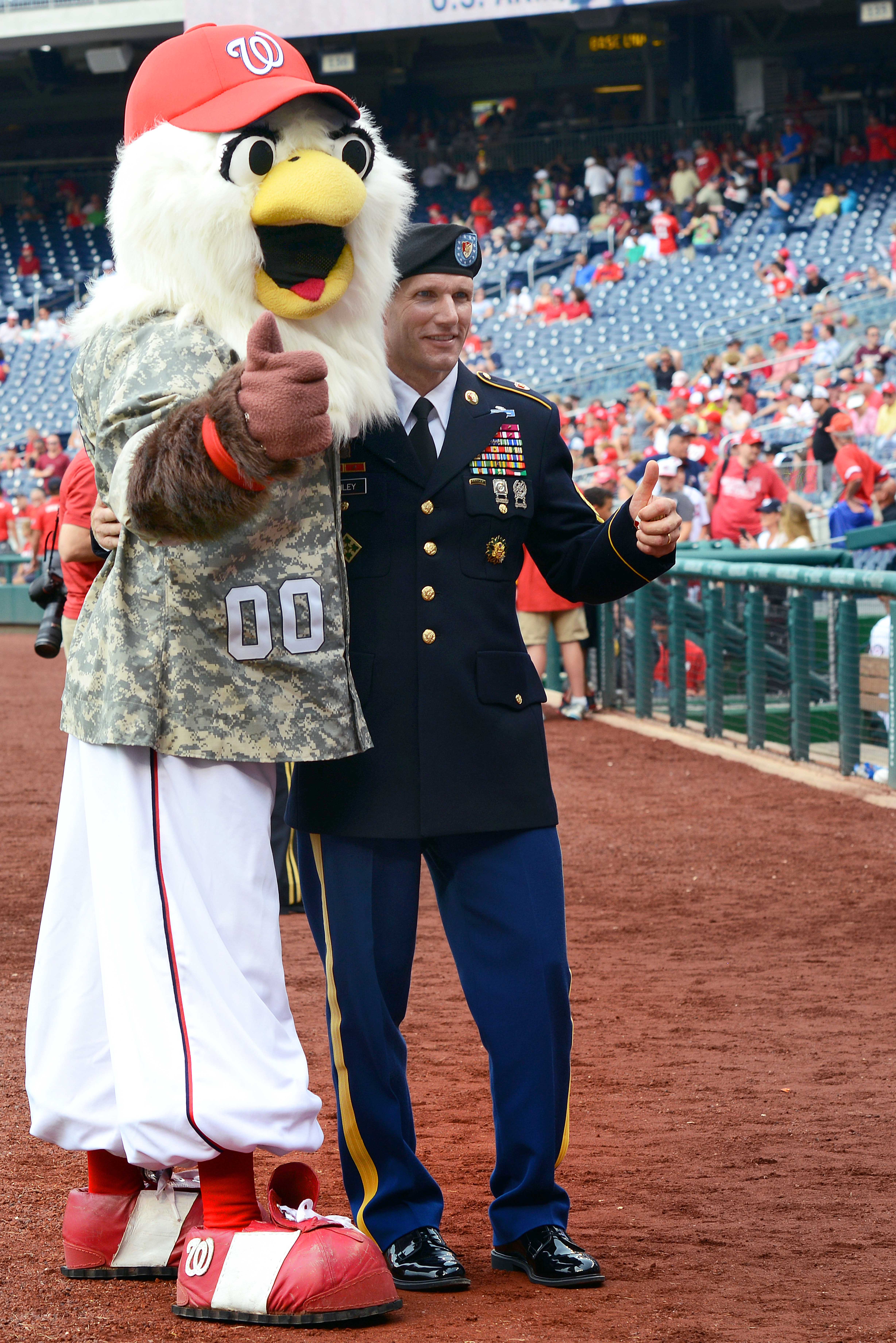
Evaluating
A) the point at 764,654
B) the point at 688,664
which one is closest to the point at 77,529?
the point at 764,654

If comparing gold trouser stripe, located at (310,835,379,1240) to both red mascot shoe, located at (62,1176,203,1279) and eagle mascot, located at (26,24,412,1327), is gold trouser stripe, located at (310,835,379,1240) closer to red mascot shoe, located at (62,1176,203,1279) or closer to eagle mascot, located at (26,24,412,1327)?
eagle mascot, located at (26,24,412,1327)

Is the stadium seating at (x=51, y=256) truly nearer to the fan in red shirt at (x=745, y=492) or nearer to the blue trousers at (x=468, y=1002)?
the fan in red shirt at (x=745, y=492)

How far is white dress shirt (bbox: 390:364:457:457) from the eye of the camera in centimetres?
290

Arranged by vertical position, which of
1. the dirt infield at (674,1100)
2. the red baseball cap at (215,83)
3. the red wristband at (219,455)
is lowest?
the dirt infield at (674,1100)

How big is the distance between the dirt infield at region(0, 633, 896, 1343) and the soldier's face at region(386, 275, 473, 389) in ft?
5.29

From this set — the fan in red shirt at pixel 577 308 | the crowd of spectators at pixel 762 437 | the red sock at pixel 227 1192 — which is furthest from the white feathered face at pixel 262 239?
the fan in red shirt at pixel 577 308

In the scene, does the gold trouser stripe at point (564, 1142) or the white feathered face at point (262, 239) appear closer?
the white feathered face at point (262, 239)

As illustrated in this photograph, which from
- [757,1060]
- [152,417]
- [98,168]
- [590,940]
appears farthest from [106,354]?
[98,168]

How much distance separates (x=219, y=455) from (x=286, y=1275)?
1.25 m

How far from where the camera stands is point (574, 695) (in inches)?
450

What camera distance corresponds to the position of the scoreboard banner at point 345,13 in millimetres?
24547

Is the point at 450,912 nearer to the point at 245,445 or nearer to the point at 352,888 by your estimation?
the point at 352,888

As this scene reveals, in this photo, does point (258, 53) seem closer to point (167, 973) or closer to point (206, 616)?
point (206, 616)

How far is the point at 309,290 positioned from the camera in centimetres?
260
